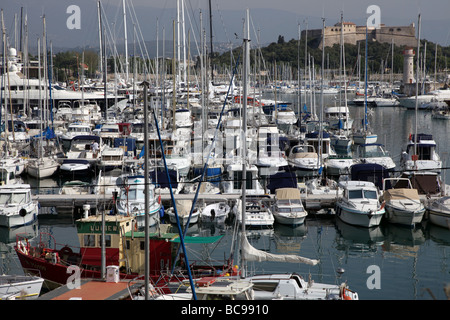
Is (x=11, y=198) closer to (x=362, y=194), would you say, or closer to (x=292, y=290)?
(x=362, y=194)

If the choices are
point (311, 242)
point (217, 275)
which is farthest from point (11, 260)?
point (311, 242)

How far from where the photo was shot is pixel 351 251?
24438mm

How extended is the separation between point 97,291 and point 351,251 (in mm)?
11822

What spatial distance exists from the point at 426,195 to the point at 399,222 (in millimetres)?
2763

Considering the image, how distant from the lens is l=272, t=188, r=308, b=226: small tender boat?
26.7 metres

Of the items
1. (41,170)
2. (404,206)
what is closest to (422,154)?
(404,206)

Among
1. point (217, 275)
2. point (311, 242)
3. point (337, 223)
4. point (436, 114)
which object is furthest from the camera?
point (436, 114)

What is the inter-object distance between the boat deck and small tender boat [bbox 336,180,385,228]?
12.8 m

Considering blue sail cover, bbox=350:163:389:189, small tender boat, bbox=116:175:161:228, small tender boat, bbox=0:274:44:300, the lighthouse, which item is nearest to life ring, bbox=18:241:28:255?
small tender boat, bbox=0:274:44:300

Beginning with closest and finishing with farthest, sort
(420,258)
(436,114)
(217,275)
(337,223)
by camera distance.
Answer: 1. (217,275)
2. (420,258)
3. (337,223)
4. (436,114)

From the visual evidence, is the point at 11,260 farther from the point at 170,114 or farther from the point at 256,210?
the point at 170,114

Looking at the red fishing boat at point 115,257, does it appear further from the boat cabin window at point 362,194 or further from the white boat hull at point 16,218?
the boat cabin window at point 362,194

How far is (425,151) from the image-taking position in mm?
36406

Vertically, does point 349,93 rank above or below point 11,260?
above
